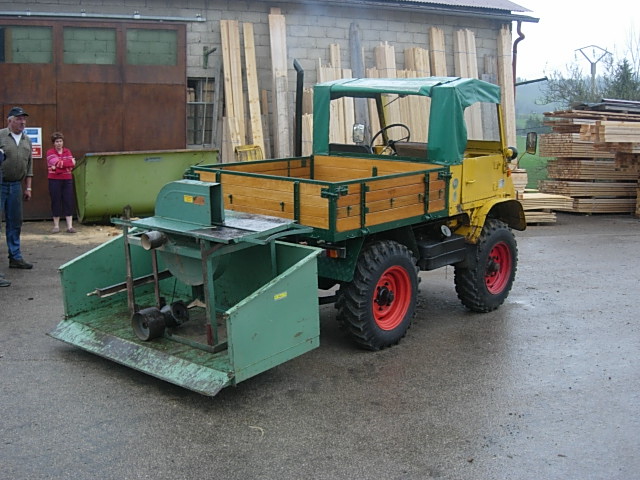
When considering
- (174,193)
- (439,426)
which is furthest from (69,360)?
(439,426)

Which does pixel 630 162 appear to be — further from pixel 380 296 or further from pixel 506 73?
pixel 380 296

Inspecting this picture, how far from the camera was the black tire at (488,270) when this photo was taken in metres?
8.23

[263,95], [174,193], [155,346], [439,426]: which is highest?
[263,95]

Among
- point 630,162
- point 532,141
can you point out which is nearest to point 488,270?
point 532,141

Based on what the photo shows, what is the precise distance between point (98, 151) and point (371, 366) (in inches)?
321

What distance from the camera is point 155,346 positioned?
6.35 meters

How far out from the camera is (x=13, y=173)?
376 inches

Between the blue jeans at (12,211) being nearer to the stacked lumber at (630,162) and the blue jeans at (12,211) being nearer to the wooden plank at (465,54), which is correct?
the wooden plank at (465,54)

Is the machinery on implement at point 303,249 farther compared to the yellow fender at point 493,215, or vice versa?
the yellow fender at point 493,215

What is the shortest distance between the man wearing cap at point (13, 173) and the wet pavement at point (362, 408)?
4.44 feet

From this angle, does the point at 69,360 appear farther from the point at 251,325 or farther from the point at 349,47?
the point at 349,47

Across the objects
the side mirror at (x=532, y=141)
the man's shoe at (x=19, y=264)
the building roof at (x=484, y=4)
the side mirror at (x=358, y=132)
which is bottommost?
the man's shoe at (x=19, y=264)

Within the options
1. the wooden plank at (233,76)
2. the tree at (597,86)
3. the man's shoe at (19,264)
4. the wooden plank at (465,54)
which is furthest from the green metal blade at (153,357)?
the tree at (597,86)

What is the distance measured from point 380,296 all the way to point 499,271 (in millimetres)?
2141
